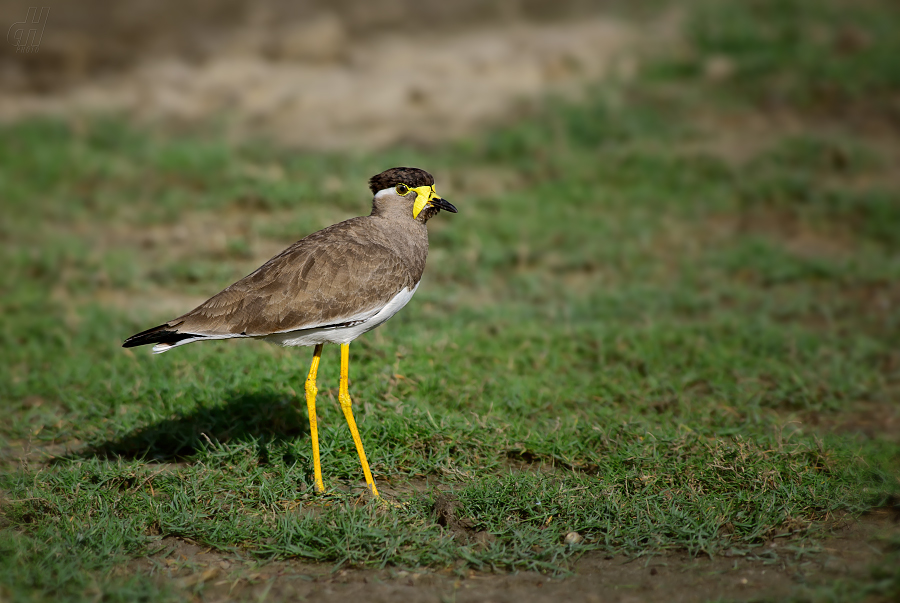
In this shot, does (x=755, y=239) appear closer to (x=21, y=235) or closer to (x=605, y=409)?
(x=605, y=409)

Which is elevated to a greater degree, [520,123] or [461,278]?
[520,123]

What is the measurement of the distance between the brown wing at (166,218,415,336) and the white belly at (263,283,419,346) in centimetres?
4

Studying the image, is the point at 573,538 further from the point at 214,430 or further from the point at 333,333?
the point at 214,430

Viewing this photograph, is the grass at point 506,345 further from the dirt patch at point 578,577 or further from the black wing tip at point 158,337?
the black wing tip at point 158,337

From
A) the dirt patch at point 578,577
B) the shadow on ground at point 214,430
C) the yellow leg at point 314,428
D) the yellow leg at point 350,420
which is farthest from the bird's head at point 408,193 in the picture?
the dirt patch at point 578,577

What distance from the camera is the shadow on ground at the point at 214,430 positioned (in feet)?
16.7

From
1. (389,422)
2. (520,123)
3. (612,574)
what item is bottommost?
(612,574)

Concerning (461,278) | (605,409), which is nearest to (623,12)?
(461,278)

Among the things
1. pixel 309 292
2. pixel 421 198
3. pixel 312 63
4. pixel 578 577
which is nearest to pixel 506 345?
pixel 421 198

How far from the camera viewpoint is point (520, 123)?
10.2m

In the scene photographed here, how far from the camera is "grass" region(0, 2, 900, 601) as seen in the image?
169 inches

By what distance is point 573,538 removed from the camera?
421cm

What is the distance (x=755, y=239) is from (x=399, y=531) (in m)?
5.75

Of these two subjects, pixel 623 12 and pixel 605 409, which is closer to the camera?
pixel 605 409
